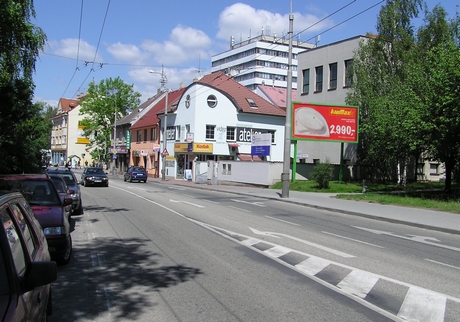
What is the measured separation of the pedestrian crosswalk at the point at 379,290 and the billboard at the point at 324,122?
23975mm

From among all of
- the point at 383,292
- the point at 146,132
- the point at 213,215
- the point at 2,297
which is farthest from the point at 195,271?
the point at 146,132

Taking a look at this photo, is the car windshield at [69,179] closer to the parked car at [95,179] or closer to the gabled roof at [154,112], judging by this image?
the parked car at [95,179]

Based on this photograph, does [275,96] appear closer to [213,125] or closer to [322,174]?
[213,125]

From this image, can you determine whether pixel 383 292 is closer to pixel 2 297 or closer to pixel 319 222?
pixel 2 297

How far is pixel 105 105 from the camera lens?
7044 centimetres

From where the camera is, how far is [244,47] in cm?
9888

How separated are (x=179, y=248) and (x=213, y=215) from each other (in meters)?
6.39

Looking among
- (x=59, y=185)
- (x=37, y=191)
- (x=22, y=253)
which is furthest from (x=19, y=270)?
(x=59, y=185)

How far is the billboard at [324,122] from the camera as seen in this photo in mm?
32281

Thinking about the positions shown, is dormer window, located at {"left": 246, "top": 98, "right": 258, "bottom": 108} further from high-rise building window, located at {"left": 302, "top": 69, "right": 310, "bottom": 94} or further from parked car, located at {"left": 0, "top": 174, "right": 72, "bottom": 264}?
parked car, located at {"left": 0, "top": 174, "right": 72, "bottom": 264}

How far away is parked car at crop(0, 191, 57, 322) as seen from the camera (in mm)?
2752

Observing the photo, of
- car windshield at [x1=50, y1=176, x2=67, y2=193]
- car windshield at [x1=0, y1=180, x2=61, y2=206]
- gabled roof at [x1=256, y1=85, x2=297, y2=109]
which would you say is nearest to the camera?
car windshield at [x1=0, y1=180, x2=61, y2=206]

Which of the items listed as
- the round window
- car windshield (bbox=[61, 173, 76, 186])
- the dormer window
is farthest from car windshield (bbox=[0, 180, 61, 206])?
the dormer window

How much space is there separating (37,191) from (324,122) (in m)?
27.0
